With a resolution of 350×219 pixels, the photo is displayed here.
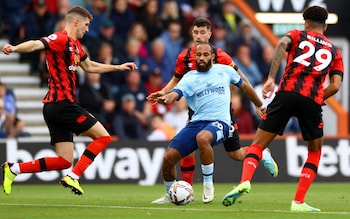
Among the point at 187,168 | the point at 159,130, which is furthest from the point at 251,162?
the point at 159,130

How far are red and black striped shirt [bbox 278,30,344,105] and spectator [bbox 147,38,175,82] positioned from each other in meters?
10.0

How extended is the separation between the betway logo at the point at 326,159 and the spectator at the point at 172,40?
359 centimetres

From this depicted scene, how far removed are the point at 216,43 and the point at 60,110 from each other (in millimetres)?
9645

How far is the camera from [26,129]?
20.6m

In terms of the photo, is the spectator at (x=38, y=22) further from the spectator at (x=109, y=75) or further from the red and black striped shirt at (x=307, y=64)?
the red and black striped shirt at (x=307, y=64)

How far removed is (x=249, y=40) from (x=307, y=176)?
1134 cm

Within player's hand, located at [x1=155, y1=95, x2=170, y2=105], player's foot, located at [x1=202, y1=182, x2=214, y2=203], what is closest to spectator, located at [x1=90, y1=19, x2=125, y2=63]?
player's foot, located at [x1=202, y1=182, x2=214, y2=203]

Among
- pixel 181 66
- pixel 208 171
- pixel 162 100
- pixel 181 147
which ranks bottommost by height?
pixel 208 171

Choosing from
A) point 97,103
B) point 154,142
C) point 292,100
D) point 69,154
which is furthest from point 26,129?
point 292,100

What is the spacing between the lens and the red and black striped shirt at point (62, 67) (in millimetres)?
12961

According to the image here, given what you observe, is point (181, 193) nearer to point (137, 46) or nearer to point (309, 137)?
point (309, 137)

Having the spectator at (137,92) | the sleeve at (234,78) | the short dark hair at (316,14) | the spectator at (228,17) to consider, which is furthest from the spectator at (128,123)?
the short dark hair at (316,14)

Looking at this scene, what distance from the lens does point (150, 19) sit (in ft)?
71.6

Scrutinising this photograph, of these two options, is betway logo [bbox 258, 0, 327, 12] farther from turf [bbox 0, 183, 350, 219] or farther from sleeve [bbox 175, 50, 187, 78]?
sleeve [bbox 175, 50, 187, 78]
